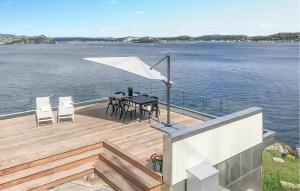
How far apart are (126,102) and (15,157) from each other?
5452 millimetres

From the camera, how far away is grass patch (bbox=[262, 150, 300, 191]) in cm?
1284

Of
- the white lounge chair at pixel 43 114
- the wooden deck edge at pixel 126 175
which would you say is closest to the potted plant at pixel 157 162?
the wooden deck edge at pixel 126 175

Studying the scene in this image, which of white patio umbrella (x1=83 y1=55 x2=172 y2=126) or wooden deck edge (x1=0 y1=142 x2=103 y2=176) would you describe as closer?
wooden deck edge (x1=0 y1=142 x2=103 y2=176)

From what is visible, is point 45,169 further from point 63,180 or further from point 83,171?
point 83,171

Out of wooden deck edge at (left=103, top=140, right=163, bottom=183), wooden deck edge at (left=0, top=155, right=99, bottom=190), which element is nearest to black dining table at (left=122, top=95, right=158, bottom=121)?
wooden deck edge at (left=103, top=140, right=163, bottom=183)

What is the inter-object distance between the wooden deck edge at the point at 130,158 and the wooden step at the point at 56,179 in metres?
0.76

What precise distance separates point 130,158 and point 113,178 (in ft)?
2.32

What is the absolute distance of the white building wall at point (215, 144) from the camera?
298 inches

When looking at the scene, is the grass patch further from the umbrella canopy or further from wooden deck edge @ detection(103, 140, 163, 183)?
wooden deck edge @ detection(103, 140, 163, 183)

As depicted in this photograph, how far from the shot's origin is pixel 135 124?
38.1 feet

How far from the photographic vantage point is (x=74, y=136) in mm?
10242

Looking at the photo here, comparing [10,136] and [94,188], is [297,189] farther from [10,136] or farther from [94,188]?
[10,136]

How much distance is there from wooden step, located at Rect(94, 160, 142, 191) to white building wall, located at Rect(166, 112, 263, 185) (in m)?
1.11

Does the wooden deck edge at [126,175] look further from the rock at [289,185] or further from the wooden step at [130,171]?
the rock at [289,185]
